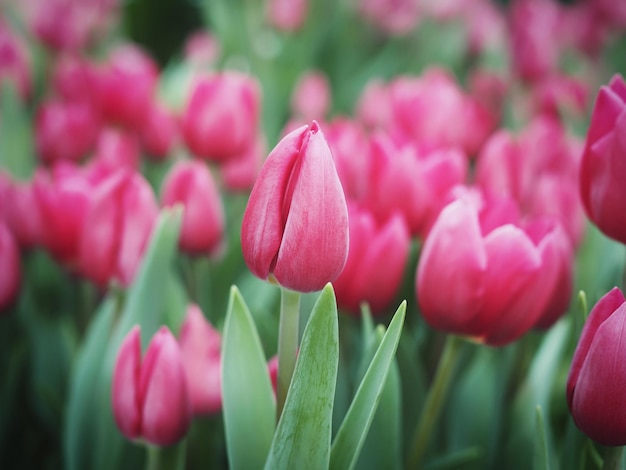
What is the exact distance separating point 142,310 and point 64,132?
429 millimetres

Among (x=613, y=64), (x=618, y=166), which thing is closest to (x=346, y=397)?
(x=618, y=166)

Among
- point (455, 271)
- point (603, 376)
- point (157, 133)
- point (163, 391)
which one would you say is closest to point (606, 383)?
point (603, 376)

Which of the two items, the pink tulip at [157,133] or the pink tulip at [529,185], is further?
the pink tulip at [157,133]

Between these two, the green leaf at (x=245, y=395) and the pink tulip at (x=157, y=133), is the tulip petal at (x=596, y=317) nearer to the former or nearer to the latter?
the green leaf at (x=245, y=395)

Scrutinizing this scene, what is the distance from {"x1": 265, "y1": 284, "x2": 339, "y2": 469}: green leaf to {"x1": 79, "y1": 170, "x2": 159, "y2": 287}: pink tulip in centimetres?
23

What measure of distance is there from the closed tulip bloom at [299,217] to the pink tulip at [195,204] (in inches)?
9.7

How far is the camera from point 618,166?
16.0 inches

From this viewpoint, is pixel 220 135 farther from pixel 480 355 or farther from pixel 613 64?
pixel 613 64

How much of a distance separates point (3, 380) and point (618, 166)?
21.9 inches

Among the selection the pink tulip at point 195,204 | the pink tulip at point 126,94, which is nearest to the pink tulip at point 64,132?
the pink tulip at point 126,94

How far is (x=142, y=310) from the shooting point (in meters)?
0.51

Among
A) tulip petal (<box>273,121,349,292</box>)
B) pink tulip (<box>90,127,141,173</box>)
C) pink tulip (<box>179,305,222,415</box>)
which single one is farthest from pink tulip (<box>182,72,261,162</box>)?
tulip petal (<box>273,121,349,292</box>)

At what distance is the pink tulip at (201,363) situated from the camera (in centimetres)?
47

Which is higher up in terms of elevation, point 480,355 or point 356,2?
point 356,2
